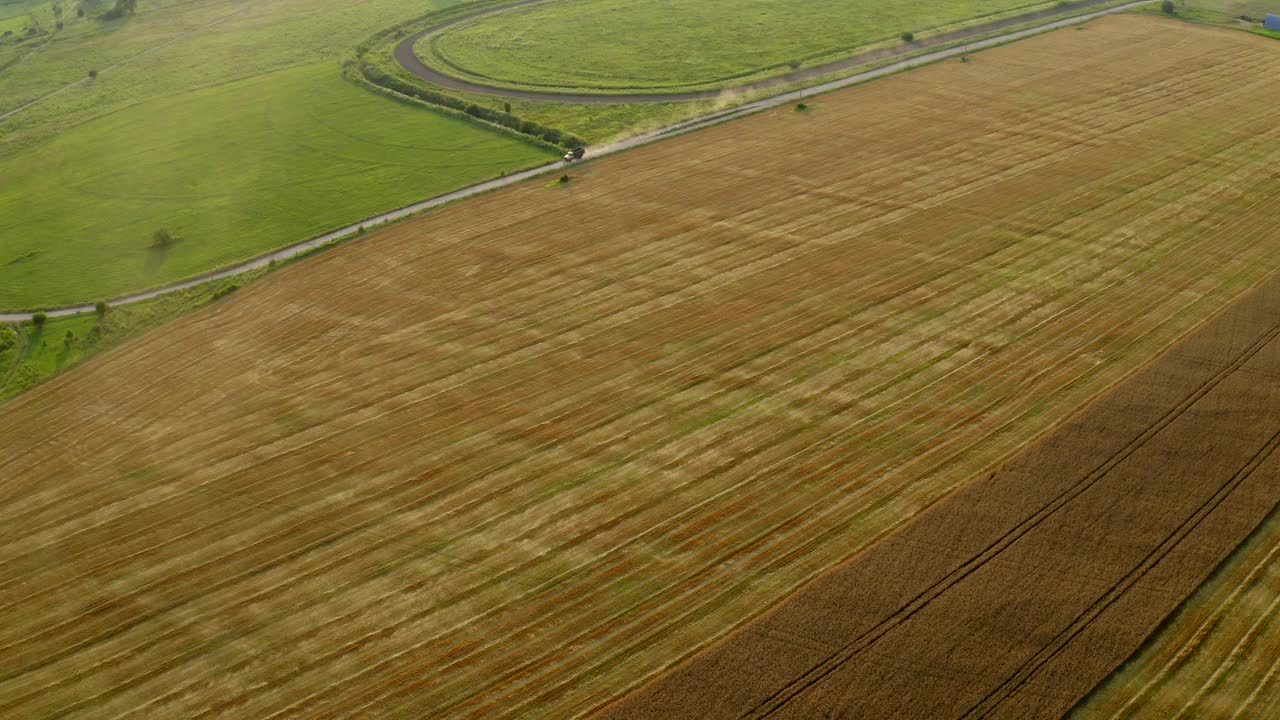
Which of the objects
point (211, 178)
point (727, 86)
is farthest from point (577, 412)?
point (727, 86)

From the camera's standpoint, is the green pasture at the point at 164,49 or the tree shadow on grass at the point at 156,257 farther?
the green pasture at the point at 164,49

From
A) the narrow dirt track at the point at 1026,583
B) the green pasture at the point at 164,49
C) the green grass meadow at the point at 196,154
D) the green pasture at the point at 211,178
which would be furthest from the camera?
the green pasture at the point at 164,49

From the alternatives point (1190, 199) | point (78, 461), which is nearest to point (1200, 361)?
point (1190, 199)

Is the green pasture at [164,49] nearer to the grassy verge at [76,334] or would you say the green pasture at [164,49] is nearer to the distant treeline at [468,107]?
the distant treeline at [468,107]

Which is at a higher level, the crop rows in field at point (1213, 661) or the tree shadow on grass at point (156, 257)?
the tree shadow on grass at point (156, 257)

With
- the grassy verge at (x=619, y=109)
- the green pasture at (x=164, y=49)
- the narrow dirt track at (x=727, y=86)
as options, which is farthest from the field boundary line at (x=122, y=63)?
the grassy verge at (x=619, y=109)

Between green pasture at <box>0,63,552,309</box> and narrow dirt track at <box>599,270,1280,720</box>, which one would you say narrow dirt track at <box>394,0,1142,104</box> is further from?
narrow dirt track at <box>599,270,1280,720</box>

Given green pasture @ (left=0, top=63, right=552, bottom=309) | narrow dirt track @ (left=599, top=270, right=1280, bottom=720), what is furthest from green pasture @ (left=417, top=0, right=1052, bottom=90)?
Result: narrow dirt track @ (left=599, top=270, right=1280, bottom=720)
